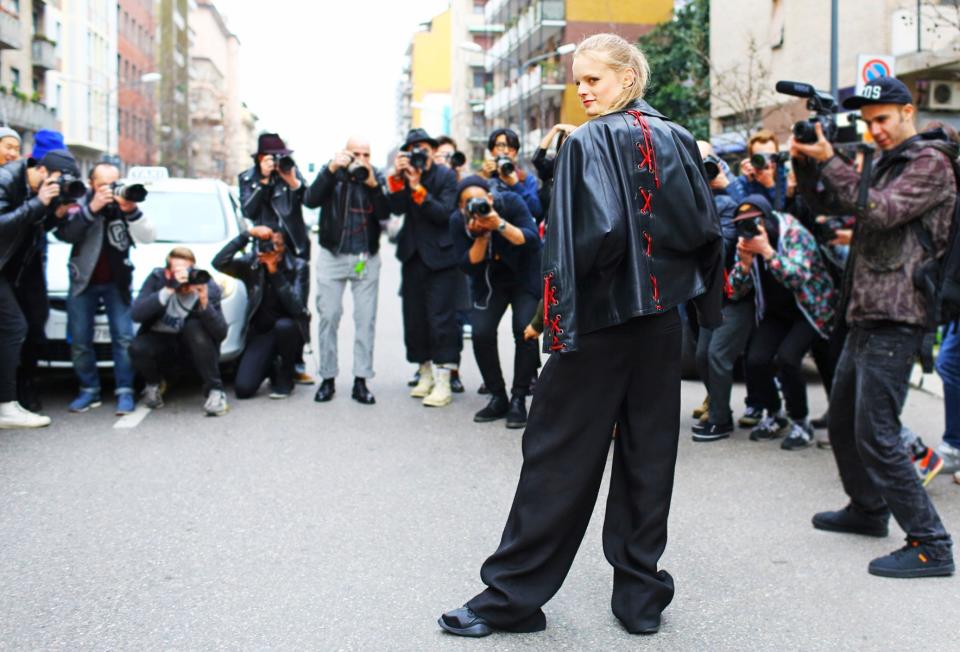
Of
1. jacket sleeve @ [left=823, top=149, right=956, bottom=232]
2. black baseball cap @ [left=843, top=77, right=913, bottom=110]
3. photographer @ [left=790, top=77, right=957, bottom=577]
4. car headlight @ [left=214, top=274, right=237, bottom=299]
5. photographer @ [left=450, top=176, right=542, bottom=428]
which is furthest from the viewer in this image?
car headlight @ [left=214, top=274, right=237, bottom=299]

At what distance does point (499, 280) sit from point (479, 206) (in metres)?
0.83

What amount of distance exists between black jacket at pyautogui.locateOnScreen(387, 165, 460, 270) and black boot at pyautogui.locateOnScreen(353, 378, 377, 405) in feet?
3.34

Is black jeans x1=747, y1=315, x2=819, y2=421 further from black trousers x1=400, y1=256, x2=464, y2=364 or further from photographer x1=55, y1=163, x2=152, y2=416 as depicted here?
photographer x1=55, y1=163, x2=152, y2=416

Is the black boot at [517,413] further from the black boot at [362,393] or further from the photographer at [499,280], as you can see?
the black boot at [362,393]

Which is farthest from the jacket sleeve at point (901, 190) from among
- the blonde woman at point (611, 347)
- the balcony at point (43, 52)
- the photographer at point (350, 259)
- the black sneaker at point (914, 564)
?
the balcony at point (43, 52)

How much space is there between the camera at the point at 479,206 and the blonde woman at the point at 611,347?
3.37 m

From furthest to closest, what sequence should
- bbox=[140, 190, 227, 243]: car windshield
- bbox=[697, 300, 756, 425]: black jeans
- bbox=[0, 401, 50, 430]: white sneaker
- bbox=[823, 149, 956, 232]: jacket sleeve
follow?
bbox=[140, 190, 227, 243]: car windshield, bbox=[0, 401, 50, 430]: white sneaker, bbox=[697, 300, 756, 425]: black jeans, bbox=[823, 149, 956, 232]: jacket sleeve

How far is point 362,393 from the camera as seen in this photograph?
28.2 feet

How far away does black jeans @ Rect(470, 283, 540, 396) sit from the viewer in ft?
25.5

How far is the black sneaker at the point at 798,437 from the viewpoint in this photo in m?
7.02

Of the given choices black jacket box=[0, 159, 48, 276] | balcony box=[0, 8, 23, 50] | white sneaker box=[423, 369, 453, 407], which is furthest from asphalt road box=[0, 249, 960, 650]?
balcony box=[0, 8, 23, 50]

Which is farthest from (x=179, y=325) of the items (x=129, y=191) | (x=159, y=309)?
(x=129, y=191)

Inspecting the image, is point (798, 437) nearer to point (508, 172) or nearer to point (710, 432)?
point (710, 432)

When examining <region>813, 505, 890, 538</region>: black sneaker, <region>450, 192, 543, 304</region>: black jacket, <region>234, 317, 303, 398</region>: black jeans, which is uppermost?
<region>450, 192, 543, 304</region>: black jacket
